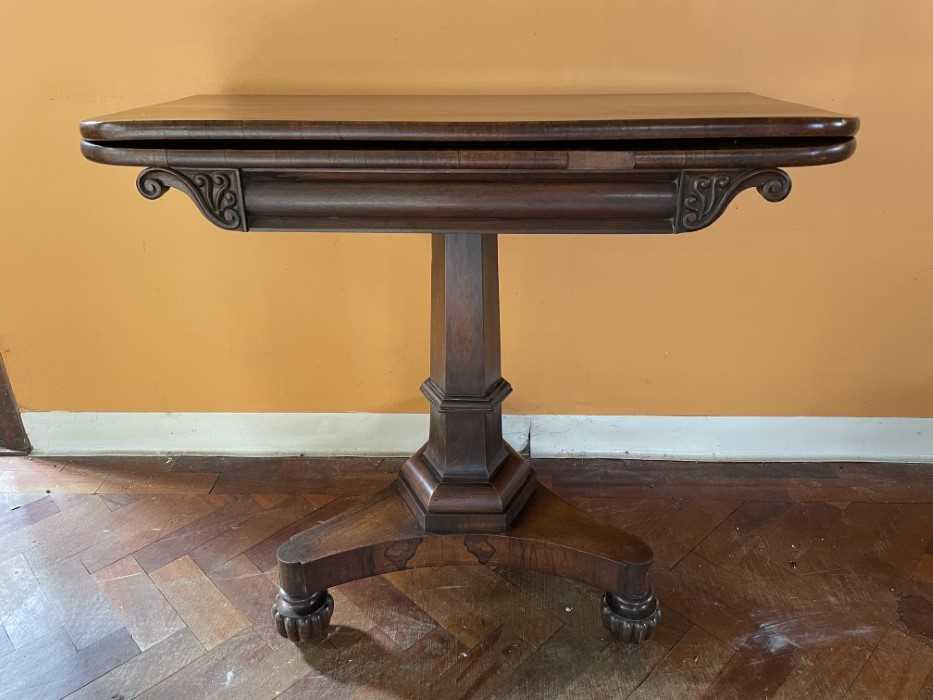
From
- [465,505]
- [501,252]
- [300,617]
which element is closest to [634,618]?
[465,505]

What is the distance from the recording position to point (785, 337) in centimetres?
162

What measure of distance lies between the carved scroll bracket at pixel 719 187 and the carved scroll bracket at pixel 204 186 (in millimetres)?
553

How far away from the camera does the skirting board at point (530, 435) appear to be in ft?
5.56

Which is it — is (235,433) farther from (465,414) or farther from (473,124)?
(473,124)

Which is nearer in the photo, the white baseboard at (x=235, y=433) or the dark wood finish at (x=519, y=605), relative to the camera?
the dark wood finish at (x=519, y=605)

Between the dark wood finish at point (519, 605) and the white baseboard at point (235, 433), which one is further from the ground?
the white baseboard at point (235, 433)

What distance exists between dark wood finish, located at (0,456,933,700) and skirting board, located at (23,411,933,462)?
0.07m

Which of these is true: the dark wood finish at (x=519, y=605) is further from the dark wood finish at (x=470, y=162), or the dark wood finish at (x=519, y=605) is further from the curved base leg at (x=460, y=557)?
the dark wood finish at (x=470, y=162)

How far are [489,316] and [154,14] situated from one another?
34.9 inches

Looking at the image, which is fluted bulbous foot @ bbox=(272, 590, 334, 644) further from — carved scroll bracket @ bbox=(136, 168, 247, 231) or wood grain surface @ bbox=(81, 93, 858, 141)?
wood grain surface @ bbox=(81, 93, 858, 141)

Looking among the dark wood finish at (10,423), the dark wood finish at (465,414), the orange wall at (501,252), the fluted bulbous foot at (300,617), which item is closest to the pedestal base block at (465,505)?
the dark wood finish at (465,414)

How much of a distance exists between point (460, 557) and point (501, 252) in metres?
0.66

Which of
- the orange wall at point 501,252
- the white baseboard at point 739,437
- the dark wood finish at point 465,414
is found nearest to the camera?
the dark wood finish at point 465,414

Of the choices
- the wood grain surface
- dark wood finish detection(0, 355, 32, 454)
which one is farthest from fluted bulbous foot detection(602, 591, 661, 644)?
dark wood finish detection(0, 355, 32, 454)
